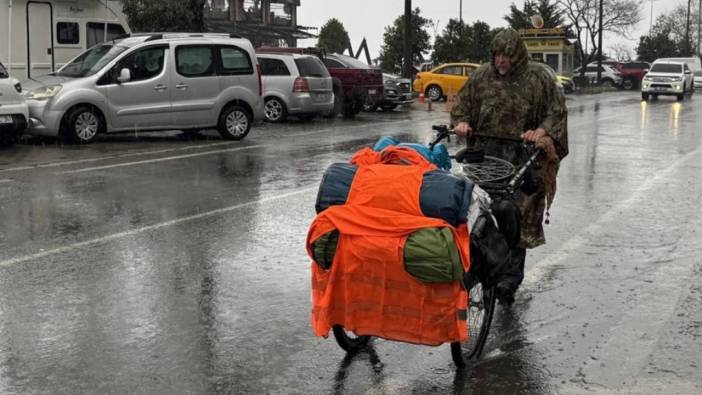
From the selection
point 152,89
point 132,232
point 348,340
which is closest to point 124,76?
point 152,89

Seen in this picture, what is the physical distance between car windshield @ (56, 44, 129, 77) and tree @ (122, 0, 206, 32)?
558 cm

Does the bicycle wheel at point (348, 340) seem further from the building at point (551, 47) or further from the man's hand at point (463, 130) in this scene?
the building at point (551, 47)

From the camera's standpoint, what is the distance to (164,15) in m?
22.7

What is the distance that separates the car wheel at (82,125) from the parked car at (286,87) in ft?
20.0

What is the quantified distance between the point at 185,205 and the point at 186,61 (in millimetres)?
7360

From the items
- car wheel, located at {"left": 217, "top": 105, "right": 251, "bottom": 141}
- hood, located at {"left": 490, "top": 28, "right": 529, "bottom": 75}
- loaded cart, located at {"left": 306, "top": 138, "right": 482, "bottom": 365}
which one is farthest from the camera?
car wheel, located at {"left": 217, "top": 105, "right": 251, "bottom": 141}

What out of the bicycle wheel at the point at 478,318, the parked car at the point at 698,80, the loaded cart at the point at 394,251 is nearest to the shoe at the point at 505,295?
the bicycle wheel at the point at 478,318

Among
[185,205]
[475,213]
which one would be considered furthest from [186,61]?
[475,213]

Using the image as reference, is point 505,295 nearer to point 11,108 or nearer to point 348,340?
point 348,340

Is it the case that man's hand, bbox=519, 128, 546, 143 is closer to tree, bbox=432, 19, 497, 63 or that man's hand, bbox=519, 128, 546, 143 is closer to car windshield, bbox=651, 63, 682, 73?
car windshield, bbox=651, 63, 682, 73

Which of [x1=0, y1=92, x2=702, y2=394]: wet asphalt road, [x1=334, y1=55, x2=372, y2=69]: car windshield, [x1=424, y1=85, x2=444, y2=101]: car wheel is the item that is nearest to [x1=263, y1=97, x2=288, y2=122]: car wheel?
[x1=334, y1=55, x2=372, y2=69]: car windshield

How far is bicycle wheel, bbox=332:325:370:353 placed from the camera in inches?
192

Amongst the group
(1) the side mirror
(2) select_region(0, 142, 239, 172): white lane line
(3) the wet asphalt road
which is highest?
(1) the side mirror

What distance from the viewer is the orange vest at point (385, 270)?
4.32 meters
